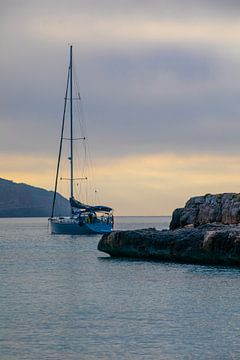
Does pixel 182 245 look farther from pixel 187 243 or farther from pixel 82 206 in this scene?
pixel 82 206

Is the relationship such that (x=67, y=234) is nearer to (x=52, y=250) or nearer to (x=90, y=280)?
(x=52, y=250)

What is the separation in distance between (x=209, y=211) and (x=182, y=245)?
71.4 feet

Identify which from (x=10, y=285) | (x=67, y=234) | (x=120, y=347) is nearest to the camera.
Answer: (x=120, y=347)

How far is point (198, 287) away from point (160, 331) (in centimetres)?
1523

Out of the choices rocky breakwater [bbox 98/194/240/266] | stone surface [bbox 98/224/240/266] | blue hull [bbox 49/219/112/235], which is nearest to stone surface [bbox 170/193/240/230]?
rocky breakwater [bbox 98/194/240/266]

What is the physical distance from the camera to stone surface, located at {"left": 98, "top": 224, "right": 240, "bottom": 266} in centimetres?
5775

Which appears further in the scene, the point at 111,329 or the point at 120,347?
the point at 111,329

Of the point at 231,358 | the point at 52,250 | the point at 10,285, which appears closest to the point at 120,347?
the point at 231,358

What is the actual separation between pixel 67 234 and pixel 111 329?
94.2m

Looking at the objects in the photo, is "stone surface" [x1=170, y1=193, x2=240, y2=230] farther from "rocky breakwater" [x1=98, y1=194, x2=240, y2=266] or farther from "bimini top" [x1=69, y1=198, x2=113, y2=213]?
"bimini top" [x1=69, y1=198, x2=113, y2=213]

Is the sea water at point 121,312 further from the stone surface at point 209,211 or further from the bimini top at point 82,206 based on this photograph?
the bimini top at point 82,206

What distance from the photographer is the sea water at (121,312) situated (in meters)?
27.9

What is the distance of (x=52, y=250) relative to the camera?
3536 inches

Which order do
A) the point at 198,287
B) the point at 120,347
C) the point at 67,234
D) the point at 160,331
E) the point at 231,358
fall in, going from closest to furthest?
the point at 231,358 < the point at 120,347 < the point at 160,331 < the point at 198,287 < the point at 67,234
